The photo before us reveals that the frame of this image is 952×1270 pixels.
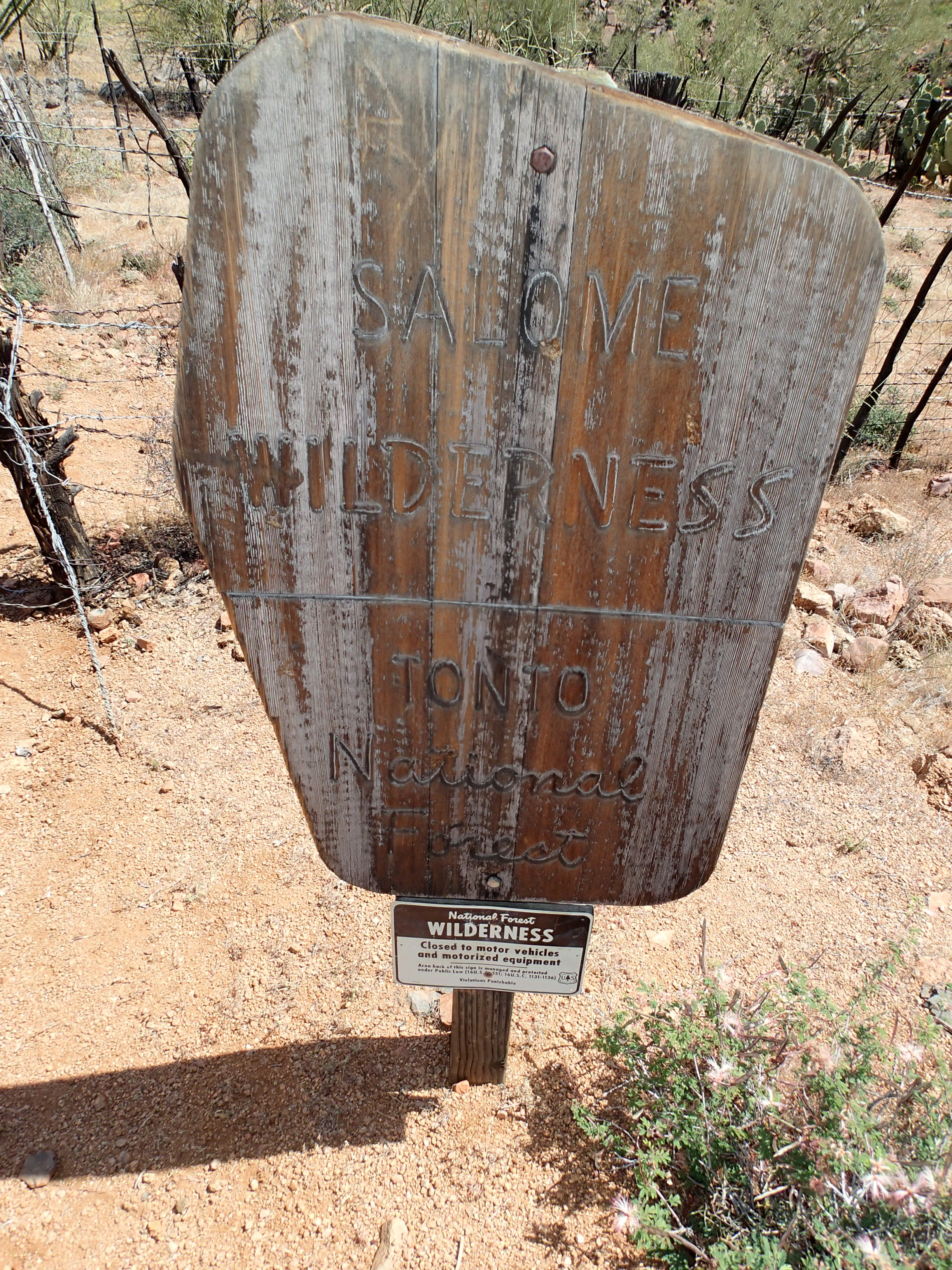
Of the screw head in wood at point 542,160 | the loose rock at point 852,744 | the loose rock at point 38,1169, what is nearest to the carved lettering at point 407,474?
the screw head in wood at point 542,160

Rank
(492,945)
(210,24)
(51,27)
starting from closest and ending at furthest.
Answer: (492,945)
(210,24)
(51,27)

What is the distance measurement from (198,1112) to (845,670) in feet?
11.8

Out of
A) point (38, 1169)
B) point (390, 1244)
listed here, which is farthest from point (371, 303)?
point (38, 1169)

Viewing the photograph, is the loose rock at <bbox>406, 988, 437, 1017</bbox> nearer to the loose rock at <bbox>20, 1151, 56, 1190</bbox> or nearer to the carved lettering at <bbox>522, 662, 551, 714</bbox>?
the loose rock at <bbox>20, 1151, 56, 1190</bbox>

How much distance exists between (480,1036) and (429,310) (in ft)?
5.99

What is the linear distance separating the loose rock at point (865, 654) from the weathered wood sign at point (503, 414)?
3.27m

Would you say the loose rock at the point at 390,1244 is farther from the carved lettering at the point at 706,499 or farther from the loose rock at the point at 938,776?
the loose rock at the point at 938,776

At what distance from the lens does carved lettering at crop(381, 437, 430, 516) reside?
3.15 ft

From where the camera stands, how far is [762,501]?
0.98 m

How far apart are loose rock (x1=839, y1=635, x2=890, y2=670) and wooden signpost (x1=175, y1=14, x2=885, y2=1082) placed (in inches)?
129

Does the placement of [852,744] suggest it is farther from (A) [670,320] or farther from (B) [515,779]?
(A) [670,320]

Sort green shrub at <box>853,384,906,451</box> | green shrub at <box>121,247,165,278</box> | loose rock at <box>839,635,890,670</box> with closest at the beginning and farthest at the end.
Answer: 1. loose rock at <box>839,635,890,670</box>
2. green shrub at <box>853,384,906,451</box>
3. green shrub at <box>121,247,165,278</box>

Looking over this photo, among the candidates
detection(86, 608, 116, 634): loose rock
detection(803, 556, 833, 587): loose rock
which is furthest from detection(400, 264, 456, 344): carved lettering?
detection(803, 556, 833, 587): loose rock

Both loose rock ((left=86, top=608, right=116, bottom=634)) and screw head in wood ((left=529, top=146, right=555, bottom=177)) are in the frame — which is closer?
screw head in wood ((left=529, top=146, right=555, bottom=177))
